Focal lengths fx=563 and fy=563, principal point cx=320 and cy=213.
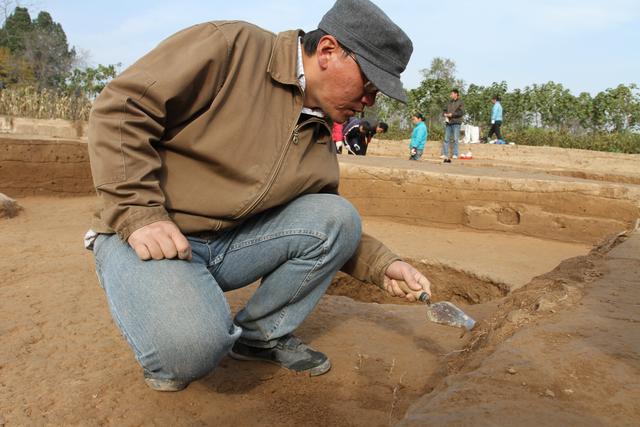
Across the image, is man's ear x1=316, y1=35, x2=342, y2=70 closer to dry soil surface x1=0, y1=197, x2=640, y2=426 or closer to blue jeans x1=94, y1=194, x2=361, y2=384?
blue jeans x1=94, y1=194, x2=361, y2=384

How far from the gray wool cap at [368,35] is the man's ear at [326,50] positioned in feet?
0.07

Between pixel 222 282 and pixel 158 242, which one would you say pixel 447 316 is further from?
pixel 158 242

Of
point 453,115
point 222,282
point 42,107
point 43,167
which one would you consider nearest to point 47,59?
point 42,107

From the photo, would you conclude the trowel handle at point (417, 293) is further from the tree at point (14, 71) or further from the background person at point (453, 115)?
the tree at point (14, 71)

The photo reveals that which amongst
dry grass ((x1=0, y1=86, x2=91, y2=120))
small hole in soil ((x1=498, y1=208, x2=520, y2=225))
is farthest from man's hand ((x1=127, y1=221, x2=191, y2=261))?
dry grass ((x1=0, y1=86, x2=91, y2=120))

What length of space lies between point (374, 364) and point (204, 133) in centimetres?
114

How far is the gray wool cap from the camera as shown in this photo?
1840mm

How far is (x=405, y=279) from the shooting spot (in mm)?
2064

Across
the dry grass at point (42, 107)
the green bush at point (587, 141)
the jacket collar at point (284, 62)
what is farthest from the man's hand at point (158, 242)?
the green bush at point (587, 141)

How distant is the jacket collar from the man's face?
113 millimetres

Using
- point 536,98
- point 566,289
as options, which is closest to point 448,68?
point 536,98

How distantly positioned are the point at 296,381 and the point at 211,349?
0.53 meters

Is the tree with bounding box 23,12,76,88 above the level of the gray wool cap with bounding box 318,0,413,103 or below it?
above

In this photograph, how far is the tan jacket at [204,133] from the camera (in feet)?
5.40
